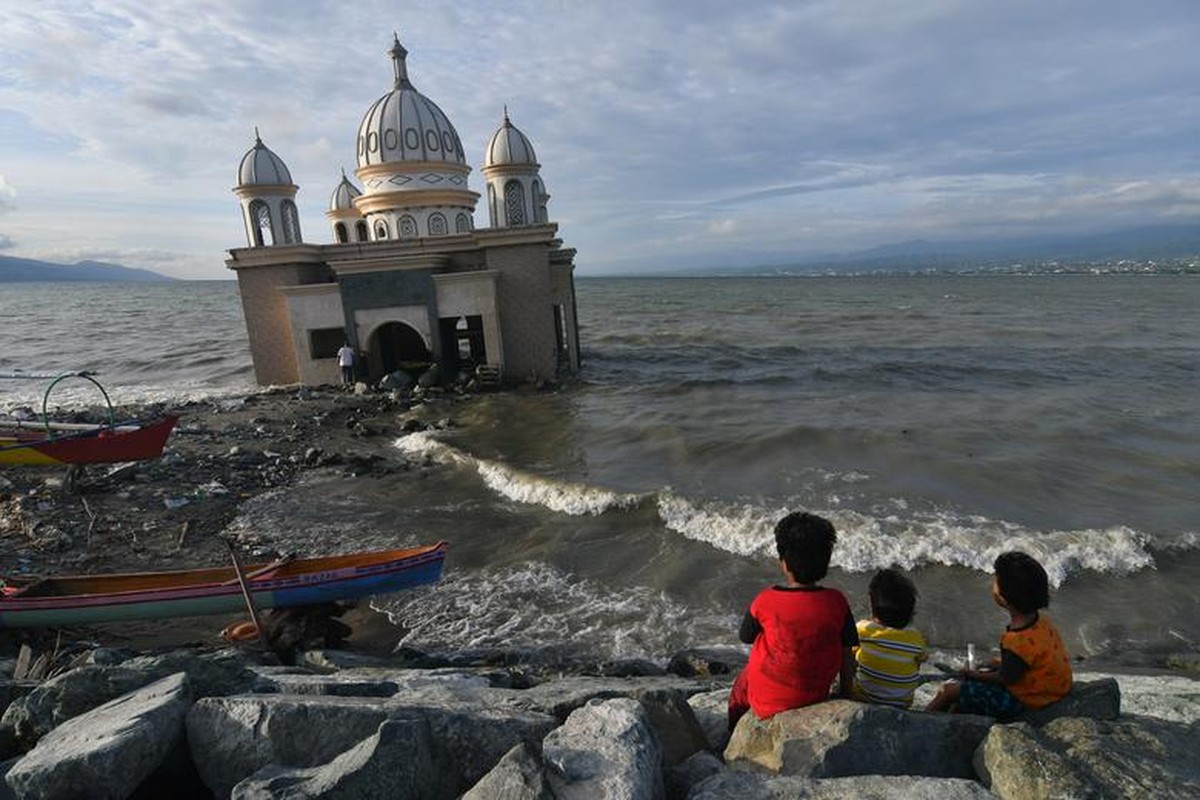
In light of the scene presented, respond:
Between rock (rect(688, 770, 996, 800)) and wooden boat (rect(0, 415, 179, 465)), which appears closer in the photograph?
rock (rect(688, 770, 996, 800))

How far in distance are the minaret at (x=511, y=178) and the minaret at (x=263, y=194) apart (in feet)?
26.5

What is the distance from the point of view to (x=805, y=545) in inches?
141

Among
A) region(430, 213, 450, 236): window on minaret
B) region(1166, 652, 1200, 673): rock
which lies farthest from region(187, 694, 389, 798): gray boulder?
region(430, 213, 450, 236): window on minaret

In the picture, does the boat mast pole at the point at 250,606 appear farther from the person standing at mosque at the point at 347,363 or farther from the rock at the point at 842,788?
the person standing at mosque at the point at 347,363

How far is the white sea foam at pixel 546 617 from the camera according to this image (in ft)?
25.6

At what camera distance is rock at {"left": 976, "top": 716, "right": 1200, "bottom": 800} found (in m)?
2.82

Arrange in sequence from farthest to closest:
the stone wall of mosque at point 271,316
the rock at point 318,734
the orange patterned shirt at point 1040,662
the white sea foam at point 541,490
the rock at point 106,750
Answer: the stone wall of mosque at point 271,316
the white sea foam at point 541,490
the orange patterned shirt at point 1040,662
the rock at point 318,734
the rock at point 106,750

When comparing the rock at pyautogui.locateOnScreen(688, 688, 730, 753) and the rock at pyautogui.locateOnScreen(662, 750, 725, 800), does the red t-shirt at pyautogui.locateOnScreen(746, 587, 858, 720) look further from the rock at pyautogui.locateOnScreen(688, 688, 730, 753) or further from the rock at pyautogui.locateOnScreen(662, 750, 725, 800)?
the rock at pyautogui.locateOnScreen(688, 688, 730, 753)

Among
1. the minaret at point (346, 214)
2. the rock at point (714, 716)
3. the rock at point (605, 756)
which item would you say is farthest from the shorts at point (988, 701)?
the minaret at point (346, 214)

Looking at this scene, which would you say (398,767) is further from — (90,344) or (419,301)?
Result: (90,344)

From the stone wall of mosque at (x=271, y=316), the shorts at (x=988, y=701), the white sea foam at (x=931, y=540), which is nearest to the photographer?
the shorts at (x=988, y=701)

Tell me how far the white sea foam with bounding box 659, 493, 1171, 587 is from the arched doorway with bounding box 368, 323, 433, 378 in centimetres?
1473

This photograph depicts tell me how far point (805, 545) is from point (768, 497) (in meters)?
9.10

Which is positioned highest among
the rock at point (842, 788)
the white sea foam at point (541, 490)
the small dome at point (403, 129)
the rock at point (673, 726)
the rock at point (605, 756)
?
the small dome at point (403, 129)
